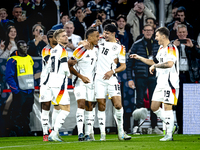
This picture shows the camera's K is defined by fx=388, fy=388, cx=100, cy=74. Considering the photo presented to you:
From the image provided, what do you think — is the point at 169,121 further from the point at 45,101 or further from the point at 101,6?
the point at 101,6

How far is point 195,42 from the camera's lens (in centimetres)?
1049

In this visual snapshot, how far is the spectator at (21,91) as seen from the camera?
9.34m

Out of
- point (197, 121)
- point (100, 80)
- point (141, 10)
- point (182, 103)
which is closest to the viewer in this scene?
point (100, 80)

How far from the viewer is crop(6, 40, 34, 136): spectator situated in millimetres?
9344

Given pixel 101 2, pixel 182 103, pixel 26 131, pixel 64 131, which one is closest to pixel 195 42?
pixel 182 103

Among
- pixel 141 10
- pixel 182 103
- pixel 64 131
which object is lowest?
pixel 64 131

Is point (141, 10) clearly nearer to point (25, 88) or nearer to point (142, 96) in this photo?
point (142, 96)

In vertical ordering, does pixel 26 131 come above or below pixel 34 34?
below

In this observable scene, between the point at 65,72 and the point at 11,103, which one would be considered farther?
the point at 11,103

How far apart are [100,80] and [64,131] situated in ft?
10.8

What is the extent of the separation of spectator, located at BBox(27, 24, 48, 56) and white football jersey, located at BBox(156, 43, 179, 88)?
3.95 metres

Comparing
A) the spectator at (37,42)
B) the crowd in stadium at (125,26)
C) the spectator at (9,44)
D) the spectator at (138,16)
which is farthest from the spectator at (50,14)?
the spectator at (138,16)

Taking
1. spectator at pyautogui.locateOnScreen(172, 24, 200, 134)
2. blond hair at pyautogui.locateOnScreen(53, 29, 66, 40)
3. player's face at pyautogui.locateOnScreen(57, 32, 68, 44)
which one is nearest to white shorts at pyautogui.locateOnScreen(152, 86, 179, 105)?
player's face at pyautogui.locateOnScreen(57, 32, 68, 44)

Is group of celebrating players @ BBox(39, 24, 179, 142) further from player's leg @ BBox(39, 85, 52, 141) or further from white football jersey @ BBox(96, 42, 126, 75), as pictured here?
player's leg @ BBox(39, 85, 52, 141)
